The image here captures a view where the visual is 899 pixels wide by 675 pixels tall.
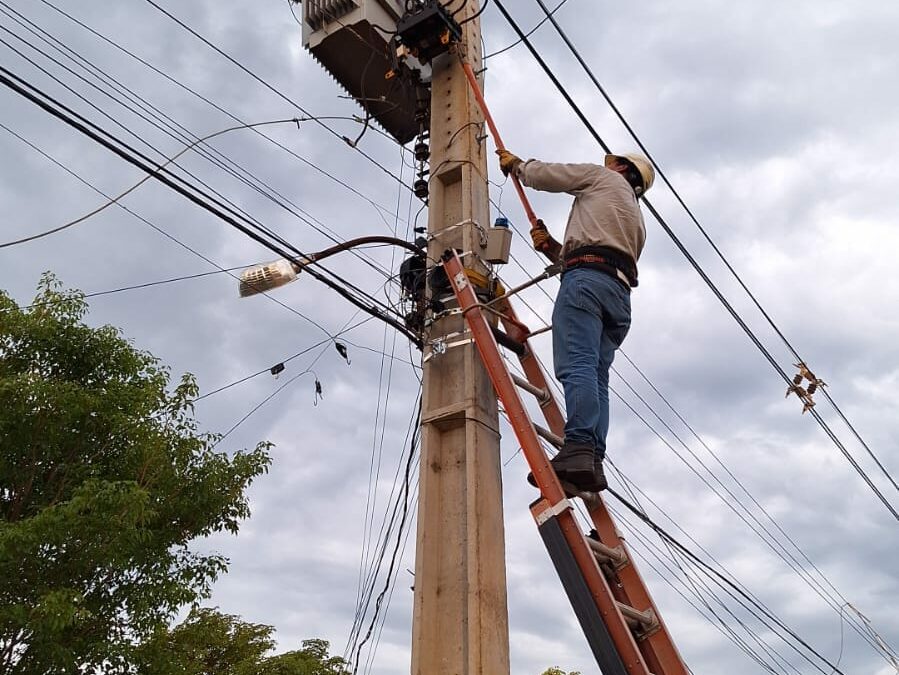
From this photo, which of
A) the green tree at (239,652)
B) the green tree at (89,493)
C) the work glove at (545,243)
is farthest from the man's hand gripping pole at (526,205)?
the green tree at (239,652)

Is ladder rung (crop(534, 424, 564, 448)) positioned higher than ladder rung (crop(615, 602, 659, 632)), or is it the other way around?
ladder rung (crop(534, 424, 564, 448))

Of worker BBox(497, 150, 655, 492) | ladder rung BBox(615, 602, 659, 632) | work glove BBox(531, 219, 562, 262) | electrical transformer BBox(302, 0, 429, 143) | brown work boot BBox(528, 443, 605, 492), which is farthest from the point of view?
electrical transformer BBox(302, 0, 429, 143)

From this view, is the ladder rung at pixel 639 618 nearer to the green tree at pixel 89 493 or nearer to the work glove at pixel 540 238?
the work glove at pixel 540 238

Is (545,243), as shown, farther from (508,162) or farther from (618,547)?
(618,547)

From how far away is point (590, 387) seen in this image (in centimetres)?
316

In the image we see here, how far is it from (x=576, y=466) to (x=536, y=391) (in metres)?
0.80

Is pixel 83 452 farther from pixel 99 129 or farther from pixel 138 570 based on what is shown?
pixel 99 129

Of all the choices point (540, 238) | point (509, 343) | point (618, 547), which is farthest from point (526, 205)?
point (618, 547)

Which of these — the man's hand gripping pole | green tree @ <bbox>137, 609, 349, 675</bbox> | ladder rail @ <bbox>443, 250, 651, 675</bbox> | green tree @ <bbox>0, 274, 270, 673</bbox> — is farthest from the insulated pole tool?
green tree @ <bbox>137, 609, 349, 675</bbox>

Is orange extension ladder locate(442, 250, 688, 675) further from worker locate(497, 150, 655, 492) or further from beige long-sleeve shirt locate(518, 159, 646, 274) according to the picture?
beige long-sleeve shirt locate(518, 159, 646, 274)

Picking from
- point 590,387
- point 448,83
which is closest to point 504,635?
point 590,387

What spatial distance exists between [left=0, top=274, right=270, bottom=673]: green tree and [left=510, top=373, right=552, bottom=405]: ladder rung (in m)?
3.98

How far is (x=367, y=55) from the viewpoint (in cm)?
589

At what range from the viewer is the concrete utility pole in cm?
287
